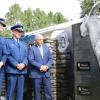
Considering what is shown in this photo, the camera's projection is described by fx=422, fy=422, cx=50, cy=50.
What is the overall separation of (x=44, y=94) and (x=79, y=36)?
1360mm

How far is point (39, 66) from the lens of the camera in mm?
8180

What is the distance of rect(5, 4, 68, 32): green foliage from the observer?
30131 mm

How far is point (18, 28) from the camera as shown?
8047 millimetres

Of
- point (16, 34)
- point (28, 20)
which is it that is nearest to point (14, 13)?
point (28, 20)

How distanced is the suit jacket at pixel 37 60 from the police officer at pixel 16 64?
20cm

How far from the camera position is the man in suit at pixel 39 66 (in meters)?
8.22

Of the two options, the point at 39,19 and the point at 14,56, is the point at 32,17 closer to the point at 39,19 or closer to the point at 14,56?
the point at 39,19

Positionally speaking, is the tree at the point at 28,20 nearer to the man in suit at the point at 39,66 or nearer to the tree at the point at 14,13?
the tree at the point at 14,13

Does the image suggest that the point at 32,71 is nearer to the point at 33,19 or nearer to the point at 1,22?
the point at 1,22

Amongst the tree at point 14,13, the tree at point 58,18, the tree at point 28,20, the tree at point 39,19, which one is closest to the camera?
the tree at point 14,13

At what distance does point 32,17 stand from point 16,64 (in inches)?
1097

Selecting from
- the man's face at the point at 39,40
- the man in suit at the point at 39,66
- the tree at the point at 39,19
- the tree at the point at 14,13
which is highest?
the tree at the point at 39,19

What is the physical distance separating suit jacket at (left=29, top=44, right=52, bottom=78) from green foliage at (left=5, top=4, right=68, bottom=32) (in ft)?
67.2

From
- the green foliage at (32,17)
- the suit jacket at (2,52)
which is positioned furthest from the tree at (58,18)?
the suit jacket at (2,52)
